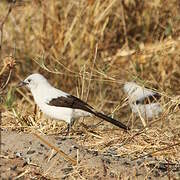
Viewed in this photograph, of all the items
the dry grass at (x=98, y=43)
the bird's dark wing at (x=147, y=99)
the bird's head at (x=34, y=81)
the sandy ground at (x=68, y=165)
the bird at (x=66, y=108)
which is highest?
the dry grass at (x=98, y=43)

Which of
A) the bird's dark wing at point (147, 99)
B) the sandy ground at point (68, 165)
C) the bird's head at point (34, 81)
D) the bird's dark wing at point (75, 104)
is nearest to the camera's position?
the sandy ground at point (68, 165)

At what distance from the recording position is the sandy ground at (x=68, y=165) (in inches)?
163

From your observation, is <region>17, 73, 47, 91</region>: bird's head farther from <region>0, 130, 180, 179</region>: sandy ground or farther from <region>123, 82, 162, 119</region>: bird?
<region>0, 130, 180, 179</region>: sandy ground

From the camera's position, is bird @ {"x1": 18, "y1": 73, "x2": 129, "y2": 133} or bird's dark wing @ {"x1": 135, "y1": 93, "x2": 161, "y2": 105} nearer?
bird @ {"x1": 18, "y1": 73, "x2": 129, "y2": 133}

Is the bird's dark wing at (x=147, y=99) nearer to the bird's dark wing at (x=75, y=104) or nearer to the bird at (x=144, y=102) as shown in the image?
the bird at (x=144, y=102)

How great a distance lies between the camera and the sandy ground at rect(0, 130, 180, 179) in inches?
163

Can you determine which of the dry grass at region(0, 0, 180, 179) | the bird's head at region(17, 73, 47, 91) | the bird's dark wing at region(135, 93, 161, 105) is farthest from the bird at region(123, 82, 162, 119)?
the bird's head at region(17, 73, 47, 91)

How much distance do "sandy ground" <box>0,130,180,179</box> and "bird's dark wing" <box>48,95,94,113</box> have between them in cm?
84

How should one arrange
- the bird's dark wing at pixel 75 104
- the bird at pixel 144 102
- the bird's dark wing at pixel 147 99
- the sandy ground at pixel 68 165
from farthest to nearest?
the bird's dark wing at pixel 147 99, the bird at pixel 144 102, the bird's dark wing at pixel 75 104, the sandy ground at pixel 68 165

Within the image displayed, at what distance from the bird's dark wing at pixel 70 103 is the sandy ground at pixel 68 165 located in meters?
0.84

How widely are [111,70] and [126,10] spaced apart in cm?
104

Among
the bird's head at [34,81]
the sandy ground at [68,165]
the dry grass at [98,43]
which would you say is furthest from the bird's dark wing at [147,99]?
the sandy ground at [68,165]

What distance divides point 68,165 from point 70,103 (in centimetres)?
122

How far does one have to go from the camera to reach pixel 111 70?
295 inches
